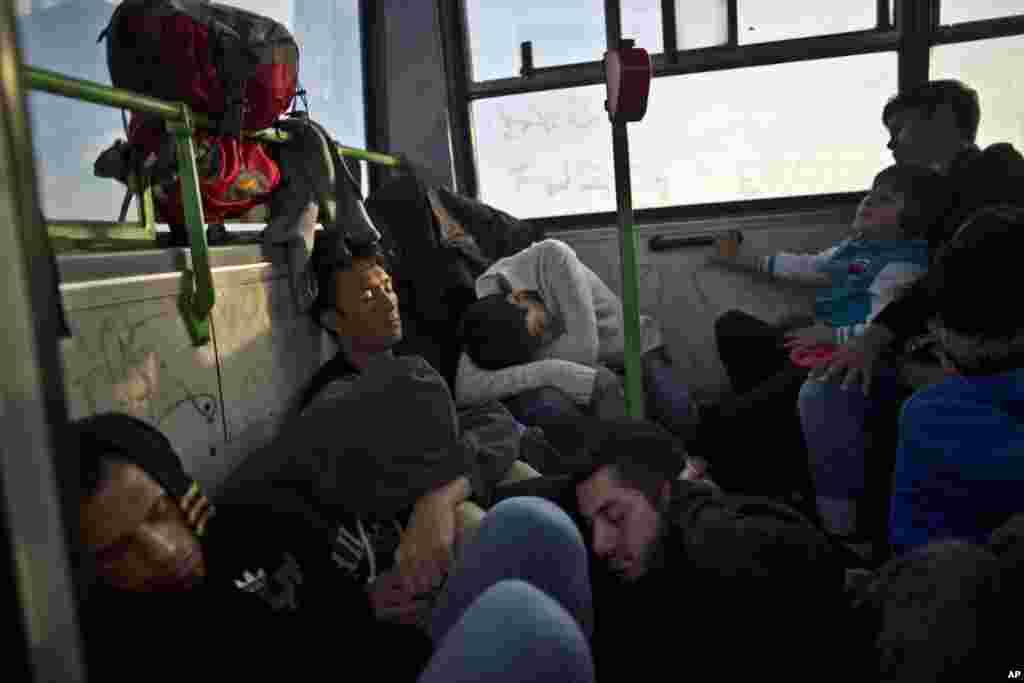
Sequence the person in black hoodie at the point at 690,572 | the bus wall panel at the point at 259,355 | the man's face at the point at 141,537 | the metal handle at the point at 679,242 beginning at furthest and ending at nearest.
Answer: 1. the metal handle at the point at 679,242
2. the bus wall panel at the point at 259,355
3. the person in black hoodie at the point at 690,572
4. the man's face at the point at 141,537

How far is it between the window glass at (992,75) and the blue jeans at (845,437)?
4.26ft

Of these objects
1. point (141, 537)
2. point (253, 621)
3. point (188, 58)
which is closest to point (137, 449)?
point (141, 537)

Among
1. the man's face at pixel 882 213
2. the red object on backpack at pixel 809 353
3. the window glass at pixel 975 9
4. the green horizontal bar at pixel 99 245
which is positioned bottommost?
the red object on backpack at pixel 809 353

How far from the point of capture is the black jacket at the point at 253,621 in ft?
2.05

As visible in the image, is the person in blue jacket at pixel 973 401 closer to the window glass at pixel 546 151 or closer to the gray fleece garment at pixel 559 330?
the gray fleece garment at pixel 559 330

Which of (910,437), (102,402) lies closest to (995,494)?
(910,437)

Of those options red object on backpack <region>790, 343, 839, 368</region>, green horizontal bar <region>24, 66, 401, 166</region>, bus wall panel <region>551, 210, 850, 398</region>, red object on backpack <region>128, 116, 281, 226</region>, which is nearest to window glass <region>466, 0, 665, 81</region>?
bus wall panel <region>551, 210, 850, 398</region>

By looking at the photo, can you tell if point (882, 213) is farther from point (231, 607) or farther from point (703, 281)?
point (231, 607)

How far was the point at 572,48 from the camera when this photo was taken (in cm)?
277

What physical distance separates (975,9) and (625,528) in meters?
2.34

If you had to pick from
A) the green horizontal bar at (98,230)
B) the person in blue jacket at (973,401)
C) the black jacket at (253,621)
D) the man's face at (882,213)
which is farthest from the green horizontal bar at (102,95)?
the man's face at (882,213)

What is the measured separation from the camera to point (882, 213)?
2.02 m

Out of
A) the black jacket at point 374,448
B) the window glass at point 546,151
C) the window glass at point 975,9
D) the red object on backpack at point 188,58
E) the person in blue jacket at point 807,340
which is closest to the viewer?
the black jacket at point 374,448

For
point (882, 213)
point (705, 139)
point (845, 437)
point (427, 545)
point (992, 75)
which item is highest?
point (992, 75)
